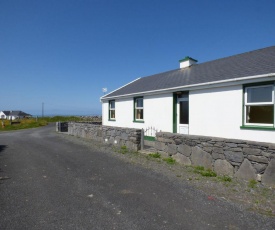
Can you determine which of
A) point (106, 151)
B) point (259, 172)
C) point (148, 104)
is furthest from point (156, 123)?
point (259, 172)

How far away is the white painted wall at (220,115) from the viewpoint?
846cm

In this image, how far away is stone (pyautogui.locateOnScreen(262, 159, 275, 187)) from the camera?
17.2ft

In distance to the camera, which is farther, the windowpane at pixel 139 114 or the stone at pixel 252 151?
the windowpane at pixel 139 114

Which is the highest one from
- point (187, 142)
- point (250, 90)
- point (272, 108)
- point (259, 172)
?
point (250, 90)

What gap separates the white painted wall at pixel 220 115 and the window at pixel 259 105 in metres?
0.27

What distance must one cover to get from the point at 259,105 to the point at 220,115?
5.73 feet

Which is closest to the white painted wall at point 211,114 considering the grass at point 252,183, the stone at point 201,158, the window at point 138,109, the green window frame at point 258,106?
the green window frame at point 258,106

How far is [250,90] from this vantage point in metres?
8.41

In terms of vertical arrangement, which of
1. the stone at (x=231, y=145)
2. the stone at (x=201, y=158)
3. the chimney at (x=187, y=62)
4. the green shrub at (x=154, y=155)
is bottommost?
the green shrub at (x=154, y=155)

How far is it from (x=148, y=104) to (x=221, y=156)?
7.60 meters

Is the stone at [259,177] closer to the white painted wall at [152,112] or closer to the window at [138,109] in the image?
the white painted wall at [152,112]

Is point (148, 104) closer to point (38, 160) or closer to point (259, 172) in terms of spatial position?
point (38, 160)

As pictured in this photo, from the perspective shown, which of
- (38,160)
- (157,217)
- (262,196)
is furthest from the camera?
(38,160)

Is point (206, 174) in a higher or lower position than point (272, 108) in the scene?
lower
